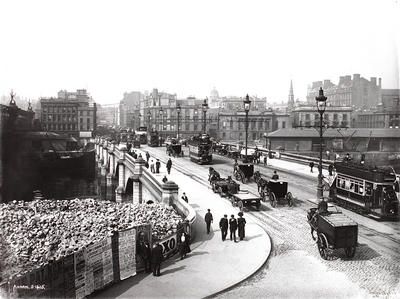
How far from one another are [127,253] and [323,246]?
290 inches

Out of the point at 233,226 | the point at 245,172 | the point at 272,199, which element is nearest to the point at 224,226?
the point at 233,226

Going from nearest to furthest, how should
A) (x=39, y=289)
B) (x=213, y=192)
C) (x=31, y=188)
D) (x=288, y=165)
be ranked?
(x=39, y=289)
(x=213, y=192)
(x=288, y=165)
(x=31, y=188)

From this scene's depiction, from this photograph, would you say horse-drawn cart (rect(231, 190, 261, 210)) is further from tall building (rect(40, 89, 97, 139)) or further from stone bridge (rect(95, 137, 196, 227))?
tall building (rect(40, 89, 97, 139))

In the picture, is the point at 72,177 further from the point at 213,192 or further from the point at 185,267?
the point at 185,267

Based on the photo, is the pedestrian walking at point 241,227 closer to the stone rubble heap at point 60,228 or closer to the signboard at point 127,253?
the stone rubble heap at point 60,228

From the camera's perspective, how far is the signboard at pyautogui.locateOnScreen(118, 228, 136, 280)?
14124 mm

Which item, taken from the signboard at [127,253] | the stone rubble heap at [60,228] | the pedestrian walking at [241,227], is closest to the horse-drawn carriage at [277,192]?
the stone rubble heap at [60,228]

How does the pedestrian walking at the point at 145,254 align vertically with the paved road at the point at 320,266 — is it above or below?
above

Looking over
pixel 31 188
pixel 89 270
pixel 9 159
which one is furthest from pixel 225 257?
pixel 9 159

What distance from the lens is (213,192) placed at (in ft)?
98.5

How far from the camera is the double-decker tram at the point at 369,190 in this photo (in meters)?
21.1

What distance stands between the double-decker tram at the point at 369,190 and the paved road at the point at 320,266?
0.61m

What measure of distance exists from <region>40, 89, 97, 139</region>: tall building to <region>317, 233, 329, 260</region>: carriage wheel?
110710 mm

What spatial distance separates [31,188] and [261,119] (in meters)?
67.3
